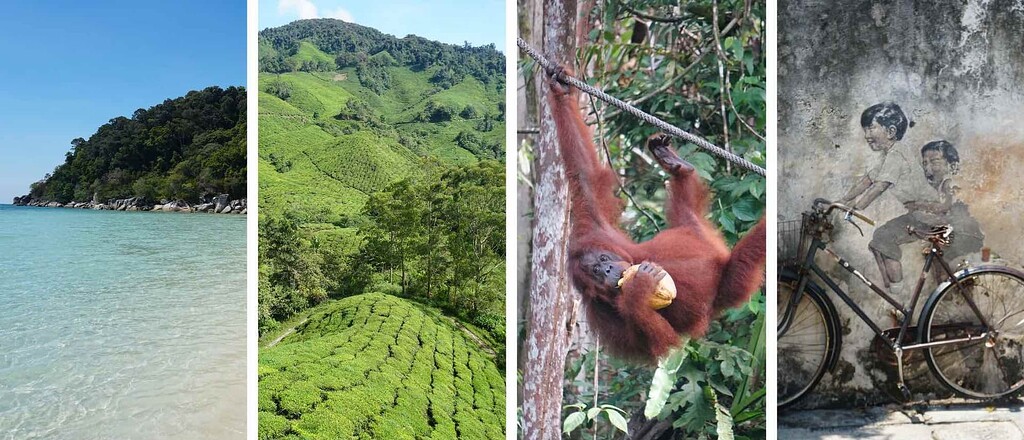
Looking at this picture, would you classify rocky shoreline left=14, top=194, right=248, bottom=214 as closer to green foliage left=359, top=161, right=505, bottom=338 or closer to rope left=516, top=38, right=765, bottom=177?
green foliage left=359, top=161, right=505, bottom=338

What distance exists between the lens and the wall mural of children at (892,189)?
2.57 meters

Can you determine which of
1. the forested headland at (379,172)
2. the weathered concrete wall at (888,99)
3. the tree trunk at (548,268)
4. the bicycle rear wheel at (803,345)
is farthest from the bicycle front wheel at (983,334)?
the forested headland at (379,172)

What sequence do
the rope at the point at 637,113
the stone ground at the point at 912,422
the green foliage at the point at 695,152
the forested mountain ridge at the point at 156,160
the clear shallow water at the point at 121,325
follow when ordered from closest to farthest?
the rope at the point at 637,113
the green foliage at the point at 695,152
the stone ground at the point at 912,422
the clear shallow water at the point at 121,325
the forested mountain ridge at the point at 156,160

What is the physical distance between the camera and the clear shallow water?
162 inches

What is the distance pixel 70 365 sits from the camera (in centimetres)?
453

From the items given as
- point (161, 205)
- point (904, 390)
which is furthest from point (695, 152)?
point (161, 205)

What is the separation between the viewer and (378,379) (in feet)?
8.80

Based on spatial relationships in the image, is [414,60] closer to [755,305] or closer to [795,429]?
[755,305]

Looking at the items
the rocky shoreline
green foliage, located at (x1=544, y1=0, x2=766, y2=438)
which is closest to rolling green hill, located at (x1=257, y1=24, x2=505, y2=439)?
green foliage, located at (x1=544, y1=0, x2=766, y2=438)

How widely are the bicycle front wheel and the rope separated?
1212mm

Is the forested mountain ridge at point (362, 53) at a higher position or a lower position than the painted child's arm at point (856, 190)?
higher

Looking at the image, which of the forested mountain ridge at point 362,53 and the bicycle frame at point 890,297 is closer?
the bicycle frame at point 890,297

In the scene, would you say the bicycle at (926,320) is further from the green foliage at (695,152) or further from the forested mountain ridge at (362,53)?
the forested mountain ridge at (362,53)

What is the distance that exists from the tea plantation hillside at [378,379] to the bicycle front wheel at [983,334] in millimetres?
1961
